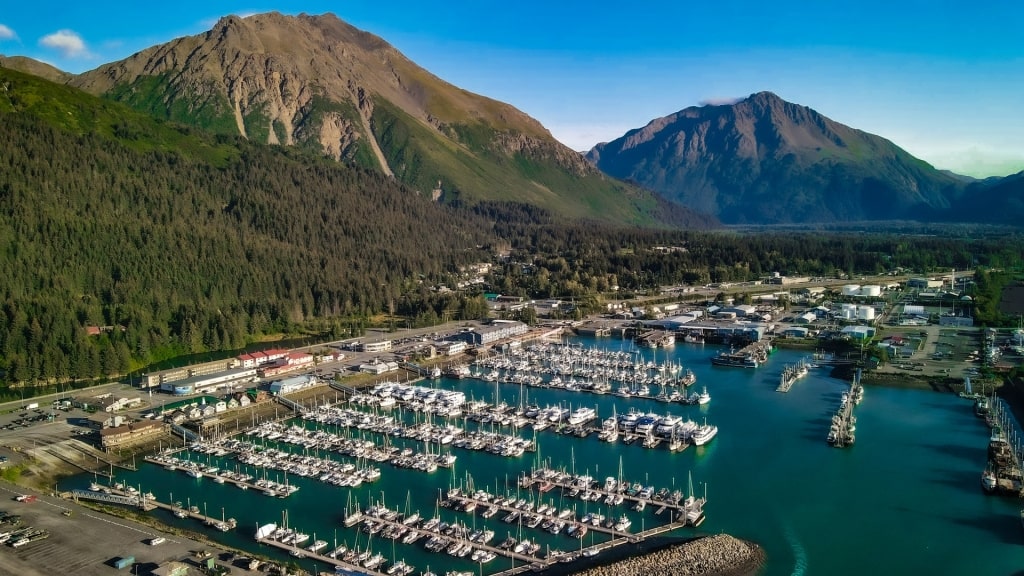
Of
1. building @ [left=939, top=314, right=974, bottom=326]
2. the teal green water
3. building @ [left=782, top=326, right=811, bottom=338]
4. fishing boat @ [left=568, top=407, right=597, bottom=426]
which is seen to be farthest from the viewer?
building @ [left=939, top=314, right=974, bottom=326]

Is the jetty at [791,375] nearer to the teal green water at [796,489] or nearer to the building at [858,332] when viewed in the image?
the teal green water at [796,489]

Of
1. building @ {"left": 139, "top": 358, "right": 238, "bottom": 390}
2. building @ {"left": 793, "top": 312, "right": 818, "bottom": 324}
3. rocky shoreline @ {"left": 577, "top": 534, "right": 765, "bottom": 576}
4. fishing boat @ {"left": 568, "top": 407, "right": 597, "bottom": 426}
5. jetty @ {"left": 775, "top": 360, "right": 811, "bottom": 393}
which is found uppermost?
building @ {"left": 139, "top": 358, "right": 238, "bottom": 390}

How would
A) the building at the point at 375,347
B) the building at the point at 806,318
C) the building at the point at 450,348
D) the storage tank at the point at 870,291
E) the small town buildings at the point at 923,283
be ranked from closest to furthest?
1. the building at the point at 450,348
2. the building at the point at 375,347
3. the building at the point at 806,318
4. the storage tank at the point at 870,291
5. the small town buildings at the point at 923,283

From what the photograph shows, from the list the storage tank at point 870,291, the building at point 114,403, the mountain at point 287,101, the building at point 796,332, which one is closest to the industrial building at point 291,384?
the building at point 114,403

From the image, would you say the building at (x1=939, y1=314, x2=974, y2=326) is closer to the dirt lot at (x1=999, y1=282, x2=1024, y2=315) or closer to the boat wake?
the dirt lot at (x1=999, y1=282, x2=1024, y2=315)

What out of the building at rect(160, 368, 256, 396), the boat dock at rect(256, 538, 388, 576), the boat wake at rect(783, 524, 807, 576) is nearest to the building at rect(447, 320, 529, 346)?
the building at rect(160, 368, 256, 396)

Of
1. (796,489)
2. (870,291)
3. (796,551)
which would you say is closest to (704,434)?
(796,489)

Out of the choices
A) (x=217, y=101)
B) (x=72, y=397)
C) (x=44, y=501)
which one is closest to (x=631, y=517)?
(x=44, y=501)
